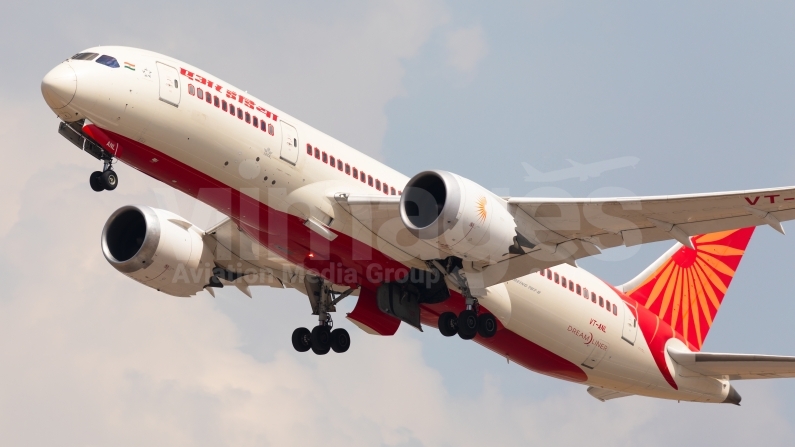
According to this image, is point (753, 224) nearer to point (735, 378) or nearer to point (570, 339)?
point (570, 339)

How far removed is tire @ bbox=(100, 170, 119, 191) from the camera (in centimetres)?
3084

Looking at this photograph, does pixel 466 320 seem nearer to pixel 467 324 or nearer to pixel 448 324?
pixel 467 324

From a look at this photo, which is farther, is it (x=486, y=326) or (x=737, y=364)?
(x=737, y=364)

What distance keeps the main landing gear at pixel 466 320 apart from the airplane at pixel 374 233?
0.04 meters

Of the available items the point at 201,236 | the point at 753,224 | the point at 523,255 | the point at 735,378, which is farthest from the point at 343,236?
the point at 735,378

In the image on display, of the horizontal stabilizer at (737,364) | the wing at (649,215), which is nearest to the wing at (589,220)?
the wing at (649,215)

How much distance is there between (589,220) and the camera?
32562 mm

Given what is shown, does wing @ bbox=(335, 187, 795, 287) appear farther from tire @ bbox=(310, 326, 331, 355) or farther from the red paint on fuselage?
tire @ bbox=(310, 326, 331, 355)

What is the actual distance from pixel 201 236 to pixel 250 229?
549 cm

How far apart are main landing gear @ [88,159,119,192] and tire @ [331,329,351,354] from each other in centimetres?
1009

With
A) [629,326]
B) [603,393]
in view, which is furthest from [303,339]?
[603,393]

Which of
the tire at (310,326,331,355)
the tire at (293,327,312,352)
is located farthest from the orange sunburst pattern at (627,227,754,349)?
the tire at (293,327,312,352)

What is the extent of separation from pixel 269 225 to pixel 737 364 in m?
16.2

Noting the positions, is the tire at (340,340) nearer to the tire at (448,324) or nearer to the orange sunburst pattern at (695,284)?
the tire at (448,324)
